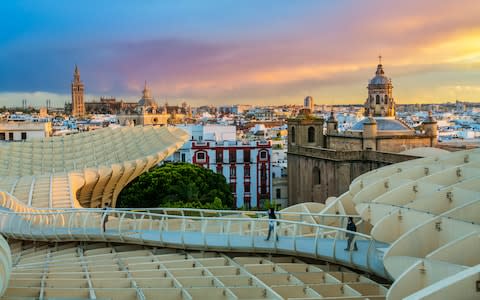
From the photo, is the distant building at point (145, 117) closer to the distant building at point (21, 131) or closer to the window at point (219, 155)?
the distant building at point (21, 131)

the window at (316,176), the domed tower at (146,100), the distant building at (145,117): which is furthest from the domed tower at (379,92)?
the domed tower at (146,100)

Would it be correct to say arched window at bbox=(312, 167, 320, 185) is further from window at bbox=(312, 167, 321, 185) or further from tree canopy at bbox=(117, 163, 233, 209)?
tree canopy at bbox=(117, 163, 233, 209)

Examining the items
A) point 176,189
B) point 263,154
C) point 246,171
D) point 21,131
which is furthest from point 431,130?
point 21,131

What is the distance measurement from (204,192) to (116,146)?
265 inches

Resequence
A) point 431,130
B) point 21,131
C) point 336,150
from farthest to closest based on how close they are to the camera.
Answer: point 21,131, point 431,130, point 336,150

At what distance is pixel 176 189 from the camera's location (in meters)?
40.0

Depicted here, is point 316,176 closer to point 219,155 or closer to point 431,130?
point 431,130

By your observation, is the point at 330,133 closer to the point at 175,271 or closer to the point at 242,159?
the point at 242,159

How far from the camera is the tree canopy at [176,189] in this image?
4022 centimetres

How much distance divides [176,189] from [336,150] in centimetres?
1537

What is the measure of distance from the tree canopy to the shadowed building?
884 cm

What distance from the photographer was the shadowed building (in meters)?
47.7

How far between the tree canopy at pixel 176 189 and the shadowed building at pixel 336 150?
348 inches

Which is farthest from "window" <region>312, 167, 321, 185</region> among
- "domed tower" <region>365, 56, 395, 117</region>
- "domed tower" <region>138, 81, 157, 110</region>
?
"domed tower" <region>138, 81, 157, 110</region>
